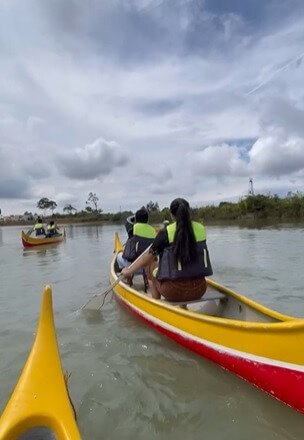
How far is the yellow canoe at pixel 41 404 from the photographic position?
7.48ft

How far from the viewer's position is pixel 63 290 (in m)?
9.09

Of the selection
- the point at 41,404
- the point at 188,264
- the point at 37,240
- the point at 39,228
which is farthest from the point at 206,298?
the point at 39,228

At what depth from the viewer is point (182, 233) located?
4.46m

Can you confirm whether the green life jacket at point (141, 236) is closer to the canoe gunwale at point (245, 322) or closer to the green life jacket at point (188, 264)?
the canoe gunwale at point (245, 322)

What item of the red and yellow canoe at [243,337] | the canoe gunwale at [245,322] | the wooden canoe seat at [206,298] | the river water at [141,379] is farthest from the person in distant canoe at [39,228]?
the wooden canoe seat at [206,298]

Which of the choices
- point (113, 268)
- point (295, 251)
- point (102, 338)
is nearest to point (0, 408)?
point (102, 338)

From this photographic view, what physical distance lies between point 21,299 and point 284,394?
6.43m

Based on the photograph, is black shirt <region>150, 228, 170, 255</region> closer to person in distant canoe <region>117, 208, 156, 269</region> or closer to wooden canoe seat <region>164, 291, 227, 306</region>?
wooden canoe seat <region>164, 291, 227, 306</region>

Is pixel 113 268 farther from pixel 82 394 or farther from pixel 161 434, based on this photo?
pixel 161 434

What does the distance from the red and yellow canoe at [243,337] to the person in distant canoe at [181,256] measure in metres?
0.20

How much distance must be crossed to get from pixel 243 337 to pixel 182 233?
144 centimetres

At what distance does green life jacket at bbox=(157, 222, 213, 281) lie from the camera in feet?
15.1

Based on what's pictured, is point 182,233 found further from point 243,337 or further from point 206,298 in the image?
point 243,337

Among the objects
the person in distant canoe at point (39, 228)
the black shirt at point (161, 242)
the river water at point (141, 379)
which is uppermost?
the black shirt at point (161, 242)
